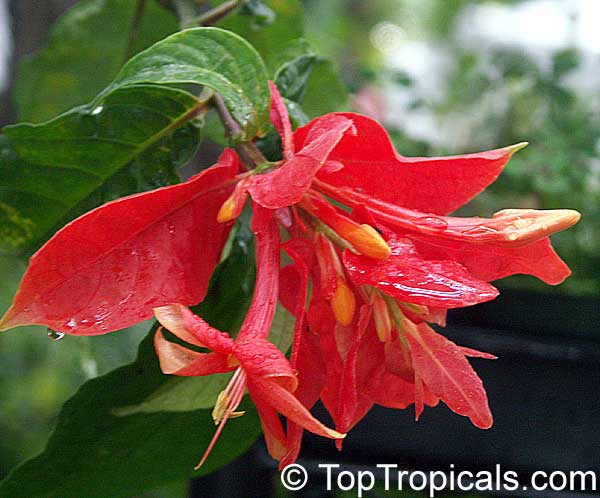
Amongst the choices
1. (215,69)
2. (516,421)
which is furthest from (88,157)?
(516,421)

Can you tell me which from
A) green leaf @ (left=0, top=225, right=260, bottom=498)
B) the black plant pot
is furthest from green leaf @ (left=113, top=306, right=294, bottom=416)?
the black plant pot

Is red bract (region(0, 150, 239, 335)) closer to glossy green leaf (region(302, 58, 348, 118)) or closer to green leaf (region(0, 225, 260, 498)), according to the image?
green leaf (region(0, 225, 260, 498))

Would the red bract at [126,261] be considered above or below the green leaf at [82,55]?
below

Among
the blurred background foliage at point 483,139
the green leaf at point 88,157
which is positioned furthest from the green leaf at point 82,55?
the green leaf at point 88,157

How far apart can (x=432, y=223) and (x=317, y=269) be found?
4cm

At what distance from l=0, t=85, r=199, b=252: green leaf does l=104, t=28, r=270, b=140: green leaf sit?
30mm

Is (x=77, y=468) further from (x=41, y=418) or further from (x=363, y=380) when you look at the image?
(x=41, y=418)

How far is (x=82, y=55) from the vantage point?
15.4 inches

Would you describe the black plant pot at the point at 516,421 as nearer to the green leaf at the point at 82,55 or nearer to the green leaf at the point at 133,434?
the green leaf at the point at 133,434

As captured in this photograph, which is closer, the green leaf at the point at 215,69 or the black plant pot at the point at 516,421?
the green leaf at the point at 215,69

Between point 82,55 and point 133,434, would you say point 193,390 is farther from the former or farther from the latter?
point 82,55

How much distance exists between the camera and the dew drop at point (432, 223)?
208mm

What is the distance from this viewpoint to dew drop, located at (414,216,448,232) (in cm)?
21

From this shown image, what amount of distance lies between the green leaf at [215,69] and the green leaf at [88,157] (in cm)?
3
